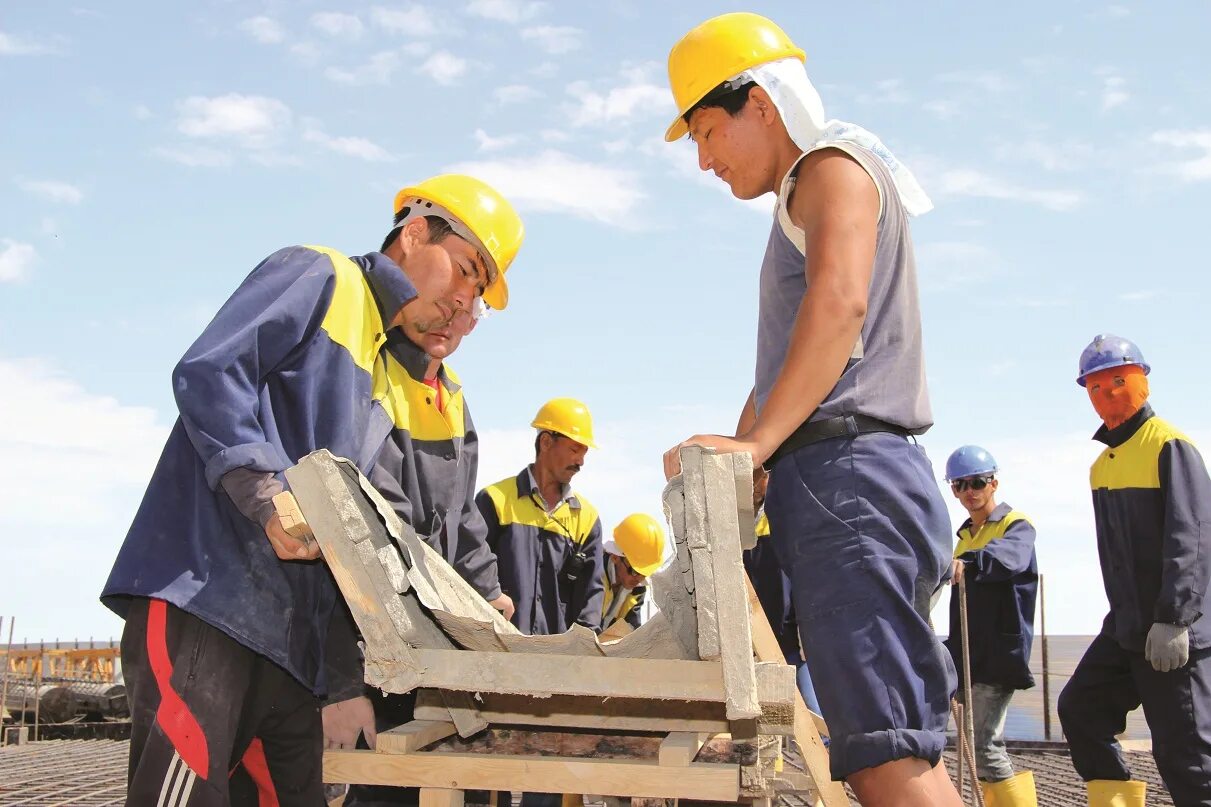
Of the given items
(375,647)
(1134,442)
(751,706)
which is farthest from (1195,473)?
(375,647)

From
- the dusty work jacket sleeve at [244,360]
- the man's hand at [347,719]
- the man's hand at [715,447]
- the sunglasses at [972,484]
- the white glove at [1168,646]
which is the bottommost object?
the man's hand at [347,719]

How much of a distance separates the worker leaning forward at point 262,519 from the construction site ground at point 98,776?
11.6ft

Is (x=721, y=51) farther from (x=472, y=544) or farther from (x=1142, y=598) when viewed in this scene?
(x=1142, y=598)

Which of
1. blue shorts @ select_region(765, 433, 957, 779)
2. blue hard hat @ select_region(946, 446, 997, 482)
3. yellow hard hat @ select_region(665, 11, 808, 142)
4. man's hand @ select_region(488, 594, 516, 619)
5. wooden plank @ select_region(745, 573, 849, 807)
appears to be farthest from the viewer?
blue hard hat @ select_region(946, 446, 997, 482)

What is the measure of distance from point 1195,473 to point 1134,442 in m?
0.28

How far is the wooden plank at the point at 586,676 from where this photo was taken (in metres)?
1.91

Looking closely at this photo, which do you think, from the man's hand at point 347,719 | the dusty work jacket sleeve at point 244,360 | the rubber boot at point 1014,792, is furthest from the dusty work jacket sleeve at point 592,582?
the dusty work jacket sleeve at point 244,360

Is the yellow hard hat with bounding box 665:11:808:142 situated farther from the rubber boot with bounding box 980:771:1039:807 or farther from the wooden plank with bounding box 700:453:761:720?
the rubber boot with bounding box 980:771:1039:807

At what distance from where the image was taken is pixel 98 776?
288 inches

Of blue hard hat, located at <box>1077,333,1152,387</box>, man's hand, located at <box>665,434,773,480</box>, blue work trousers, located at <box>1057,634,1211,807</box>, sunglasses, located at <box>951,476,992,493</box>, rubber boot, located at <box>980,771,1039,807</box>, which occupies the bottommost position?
rubber boot, located at <box>980,771,1039,807</box>

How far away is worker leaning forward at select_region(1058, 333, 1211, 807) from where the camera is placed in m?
4.36

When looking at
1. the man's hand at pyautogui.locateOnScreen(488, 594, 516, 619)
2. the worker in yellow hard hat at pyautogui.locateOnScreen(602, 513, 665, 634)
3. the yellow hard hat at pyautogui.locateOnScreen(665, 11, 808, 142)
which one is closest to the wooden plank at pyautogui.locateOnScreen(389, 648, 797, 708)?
the yellow hard hat at pyautogui.locateOnScreen(665, 11, 808, 142)

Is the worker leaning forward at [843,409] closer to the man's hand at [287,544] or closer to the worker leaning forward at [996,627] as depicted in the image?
the man's hand at [287,544]

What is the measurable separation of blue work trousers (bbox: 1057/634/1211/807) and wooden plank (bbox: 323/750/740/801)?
116 inches
